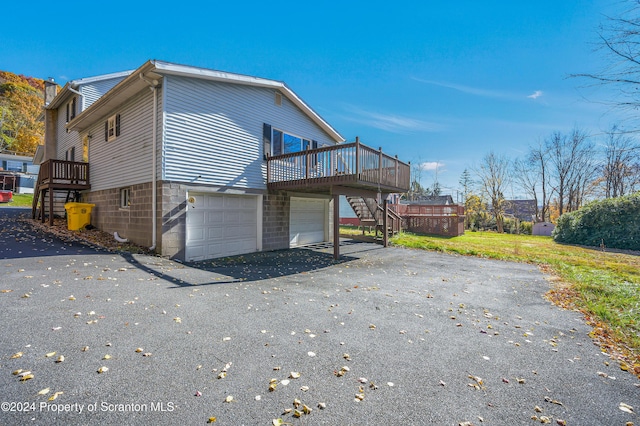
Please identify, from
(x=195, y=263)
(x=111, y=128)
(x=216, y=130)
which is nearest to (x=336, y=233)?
(x=195, y=263)

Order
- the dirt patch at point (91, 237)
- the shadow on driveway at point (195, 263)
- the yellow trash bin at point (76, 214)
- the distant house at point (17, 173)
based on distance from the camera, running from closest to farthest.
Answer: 1. the shadow on driveway at point (195, 263)
2. the dirt patch at point (91, 237)
3. the yellow trash bin at point (76, 214)
4. the distant house at point (17, 173)

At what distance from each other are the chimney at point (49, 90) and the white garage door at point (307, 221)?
17.6 m

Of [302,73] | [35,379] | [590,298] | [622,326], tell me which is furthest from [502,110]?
[35,379]

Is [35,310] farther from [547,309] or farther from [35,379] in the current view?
[547,309]

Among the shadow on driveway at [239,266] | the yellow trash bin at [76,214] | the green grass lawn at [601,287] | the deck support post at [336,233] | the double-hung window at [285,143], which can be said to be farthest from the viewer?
the double-hung window at [285,143]

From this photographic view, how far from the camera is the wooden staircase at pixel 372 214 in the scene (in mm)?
14172

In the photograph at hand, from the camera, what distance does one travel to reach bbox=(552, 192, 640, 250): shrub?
1313cm

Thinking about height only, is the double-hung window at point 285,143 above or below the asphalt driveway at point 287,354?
above

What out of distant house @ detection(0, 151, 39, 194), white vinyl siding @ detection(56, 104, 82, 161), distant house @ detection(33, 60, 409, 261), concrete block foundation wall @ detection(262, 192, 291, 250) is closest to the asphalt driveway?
distant house @ detection(33, 60, 409, 261)

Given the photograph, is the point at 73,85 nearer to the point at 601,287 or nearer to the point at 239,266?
the point at 239,266

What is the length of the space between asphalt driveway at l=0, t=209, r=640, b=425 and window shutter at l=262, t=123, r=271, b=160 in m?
6.15

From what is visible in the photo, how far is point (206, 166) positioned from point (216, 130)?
4.36 ft

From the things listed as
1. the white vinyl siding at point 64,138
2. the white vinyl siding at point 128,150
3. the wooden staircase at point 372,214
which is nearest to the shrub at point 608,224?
the wooden staircase at point 372,214

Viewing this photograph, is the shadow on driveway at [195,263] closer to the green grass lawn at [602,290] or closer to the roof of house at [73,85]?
the green grass lawn at [602,290]
